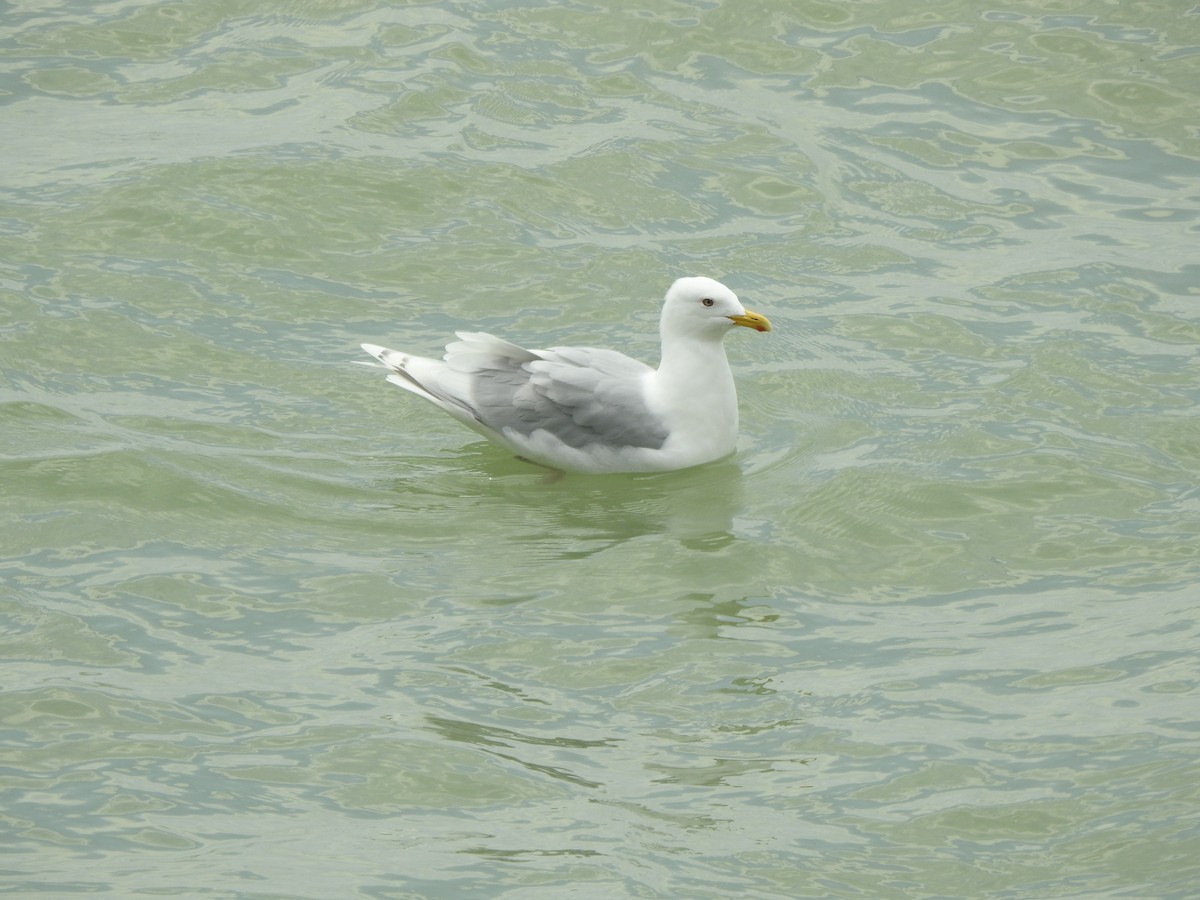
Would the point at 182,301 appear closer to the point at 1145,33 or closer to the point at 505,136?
the point at 505,136

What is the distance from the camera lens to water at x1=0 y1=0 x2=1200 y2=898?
21.0 feet

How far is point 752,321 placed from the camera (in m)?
9.08

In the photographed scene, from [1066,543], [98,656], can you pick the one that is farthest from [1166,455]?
[98,656]

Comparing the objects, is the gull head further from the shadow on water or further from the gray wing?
the shadow on water

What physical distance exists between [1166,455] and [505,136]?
532cm

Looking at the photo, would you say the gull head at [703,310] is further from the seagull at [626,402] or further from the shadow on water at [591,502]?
the shadow on water at [591,502]

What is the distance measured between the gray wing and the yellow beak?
1.97 ft

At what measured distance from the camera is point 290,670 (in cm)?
730

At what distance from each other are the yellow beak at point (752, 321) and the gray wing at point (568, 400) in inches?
23.6

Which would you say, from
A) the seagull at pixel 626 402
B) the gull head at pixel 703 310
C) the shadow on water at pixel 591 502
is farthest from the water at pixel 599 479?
the gull head at pixel 703 310

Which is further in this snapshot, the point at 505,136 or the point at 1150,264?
the point at 505,136

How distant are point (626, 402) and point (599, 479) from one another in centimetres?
41

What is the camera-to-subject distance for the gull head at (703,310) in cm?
916

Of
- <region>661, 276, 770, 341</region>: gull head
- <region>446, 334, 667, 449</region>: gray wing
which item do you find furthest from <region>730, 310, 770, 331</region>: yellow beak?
<region>446, 334, 667, 449</region>: gray wing
